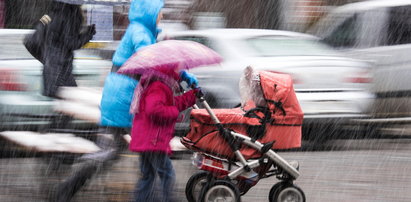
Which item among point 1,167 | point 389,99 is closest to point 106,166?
point 1,167

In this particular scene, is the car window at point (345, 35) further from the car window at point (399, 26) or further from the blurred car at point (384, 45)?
the car window at point (399, 26)

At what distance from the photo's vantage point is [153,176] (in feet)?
18.3

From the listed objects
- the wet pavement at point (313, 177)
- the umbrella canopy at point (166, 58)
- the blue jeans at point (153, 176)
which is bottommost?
the wet pavement at point (313, 177)

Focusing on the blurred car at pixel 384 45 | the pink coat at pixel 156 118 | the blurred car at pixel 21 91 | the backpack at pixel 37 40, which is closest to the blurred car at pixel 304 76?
the blurred car at pixel 384 45

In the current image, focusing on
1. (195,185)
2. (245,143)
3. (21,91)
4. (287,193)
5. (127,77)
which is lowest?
(21,91)

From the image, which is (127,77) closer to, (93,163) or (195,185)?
(93,163)

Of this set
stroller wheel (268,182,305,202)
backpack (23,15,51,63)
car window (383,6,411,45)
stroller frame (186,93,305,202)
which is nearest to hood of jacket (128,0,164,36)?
stroller frame (186,93,305,202)

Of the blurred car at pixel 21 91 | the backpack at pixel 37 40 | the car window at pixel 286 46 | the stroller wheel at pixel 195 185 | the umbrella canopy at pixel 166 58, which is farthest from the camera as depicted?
the car window at pixel 286 46

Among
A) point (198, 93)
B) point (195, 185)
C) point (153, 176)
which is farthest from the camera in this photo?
point (195, 185)

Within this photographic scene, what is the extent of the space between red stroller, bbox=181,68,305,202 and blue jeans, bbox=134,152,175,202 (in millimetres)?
292

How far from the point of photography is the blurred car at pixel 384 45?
10062 millimetres

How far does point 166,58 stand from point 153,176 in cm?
86

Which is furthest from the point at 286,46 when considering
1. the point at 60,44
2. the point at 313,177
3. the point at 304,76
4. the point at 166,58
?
the point at 166,58

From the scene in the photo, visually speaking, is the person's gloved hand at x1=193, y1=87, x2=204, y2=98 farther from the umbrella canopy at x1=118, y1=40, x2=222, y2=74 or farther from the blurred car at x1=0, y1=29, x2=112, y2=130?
the blurred car at x1=0, y1=29, x2=112, y2=130
